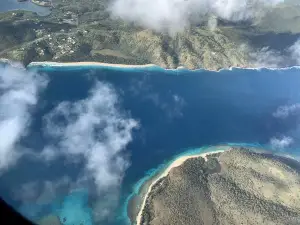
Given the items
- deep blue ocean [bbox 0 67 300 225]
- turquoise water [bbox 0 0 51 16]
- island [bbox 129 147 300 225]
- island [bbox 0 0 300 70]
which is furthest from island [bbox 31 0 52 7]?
island [bbox 129 147 300 225]

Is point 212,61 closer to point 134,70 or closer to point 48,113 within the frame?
point 134,70

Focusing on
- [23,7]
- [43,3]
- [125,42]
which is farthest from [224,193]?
[43,3]

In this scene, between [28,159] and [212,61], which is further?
[212,61]

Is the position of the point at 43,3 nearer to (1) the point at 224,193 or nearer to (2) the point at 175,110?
(2) the point at 175,110

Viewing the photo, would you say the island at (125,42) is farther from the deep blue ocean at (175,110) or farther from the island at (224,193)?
the island at (224,193)

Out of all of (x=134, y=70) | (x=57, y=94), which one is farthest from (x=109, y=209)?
(x=134, y=70)

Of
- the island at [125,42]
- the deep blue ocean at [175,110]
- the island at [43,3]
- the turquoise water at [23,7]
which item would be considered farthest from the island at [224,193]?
the island at [43,3]

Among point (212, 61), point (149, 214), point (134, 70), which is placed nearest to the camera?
point (149, 214)
